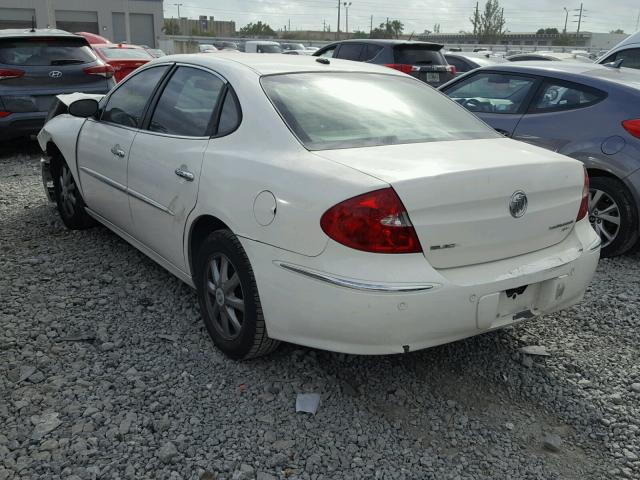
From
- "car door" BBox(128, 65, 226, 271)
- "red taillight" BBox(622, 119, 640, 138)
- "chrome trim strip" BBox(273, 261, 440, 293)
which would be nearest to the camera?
"chrome trim strip" BBox(273, 261, 440, 293)

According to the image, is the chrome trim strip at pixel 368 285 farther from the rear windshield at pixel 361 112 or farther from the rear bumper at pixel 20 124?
the rear bumper at pixel 20 124

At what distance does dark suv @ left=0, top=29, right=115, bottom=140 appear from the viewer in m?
7.80

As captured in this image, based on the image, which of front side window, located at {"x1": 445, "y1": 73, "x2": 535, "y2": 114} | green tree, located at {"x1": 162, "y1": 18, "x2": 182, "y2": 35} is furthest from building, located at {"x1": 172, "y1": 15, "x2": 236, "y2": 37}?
front side window, located at {"x1": 445, "y1": 73, "x2": 535, "y2": 114}

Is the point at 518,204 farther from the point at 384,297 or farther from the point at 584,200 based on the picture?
the point at 384,297

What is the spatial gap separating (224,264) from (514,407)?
5.17 feet

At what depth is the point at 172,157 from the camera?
11.3ft

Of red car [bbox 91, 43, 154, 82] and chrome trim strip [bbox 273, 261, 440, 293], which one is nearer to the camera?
chrome trim strip [bbox 273, 261, 440, 293]

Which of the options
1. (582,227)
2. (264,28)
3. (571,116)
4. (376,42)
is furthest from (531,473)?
(264,28)

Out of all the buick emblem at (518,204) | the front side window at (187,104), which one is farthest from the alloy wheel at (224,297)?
the buick emblem at (518,204)

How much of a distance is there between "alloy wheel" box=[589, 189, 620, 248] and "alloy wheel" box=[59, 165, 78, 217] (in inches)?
166

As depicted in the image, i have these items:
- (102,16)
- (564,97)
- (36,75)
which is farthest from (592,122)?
(102,16)

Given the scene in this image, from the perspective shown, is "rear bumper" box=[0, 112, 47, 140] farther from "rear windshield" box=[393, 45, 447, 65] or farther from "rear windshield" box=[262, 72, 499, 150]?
"rear windshield" box=[393, 45, 447, 65]

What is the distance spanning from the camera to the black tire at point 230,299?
9.62 ft

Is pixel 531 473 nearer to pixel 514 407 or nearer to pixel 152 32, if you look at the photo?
pixel 514 407
